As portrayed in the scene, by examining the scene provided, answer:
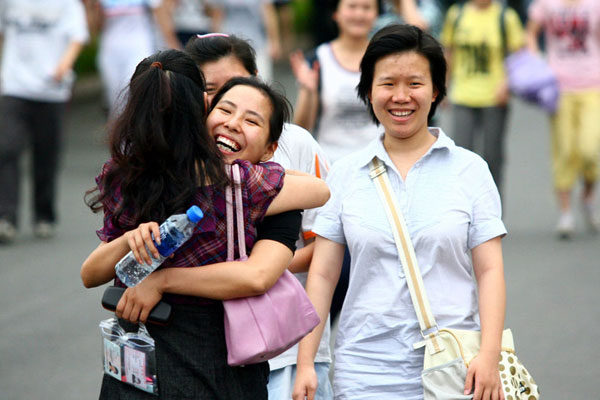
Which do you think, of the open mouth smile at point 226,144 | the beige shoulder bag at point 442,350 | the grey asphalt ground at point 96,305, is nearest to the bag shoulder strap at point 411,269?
the beige shoulder bag at point 442,350

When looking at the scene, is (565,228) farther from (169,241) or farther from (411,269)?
(169,241)

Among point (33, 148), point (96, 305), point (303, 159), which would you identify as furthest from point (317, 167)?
point (33, 148)

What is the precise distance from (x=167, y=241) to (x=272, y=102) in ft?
2.20

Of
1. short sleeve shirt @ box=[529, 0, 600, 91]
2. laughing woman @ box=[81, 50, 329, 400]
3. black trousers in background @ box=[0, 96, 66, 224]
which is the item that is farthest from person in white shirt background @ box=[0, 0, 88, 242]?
laughing woman @ box=[81, 50, 329, 400]

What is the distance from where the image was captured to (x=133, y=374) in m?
2.75

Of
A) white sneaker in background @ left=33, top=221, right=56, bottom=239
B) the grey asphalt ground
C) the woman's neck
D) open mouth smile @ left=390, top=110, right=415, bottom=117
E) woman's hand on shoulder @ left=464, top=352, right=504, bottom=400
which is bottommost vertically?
the grey asphalt ground

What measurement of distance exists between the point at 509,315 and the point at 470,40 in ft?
9.65

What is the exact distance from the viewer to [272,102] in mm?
3062

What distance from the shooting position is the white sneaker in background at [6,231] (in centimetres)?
850

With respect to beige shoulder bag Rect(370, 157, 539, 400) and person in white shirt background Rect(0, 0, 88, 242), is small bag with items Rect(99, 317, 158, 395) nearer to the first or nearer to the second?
beige shoulder bag Rect(370, 157, 539, 400)

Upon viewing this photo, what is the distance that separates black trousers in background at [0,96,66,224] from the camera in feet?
28.1

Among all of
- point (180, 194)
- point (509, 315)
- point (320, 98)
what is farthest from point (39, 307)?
point (180, 194)

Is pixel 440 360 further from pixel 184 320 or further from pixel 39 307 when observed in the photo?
pixel 39 307

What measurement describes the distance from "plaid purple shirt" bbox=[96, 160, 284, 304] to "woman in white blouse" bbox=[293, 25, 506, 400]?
0.56 m
